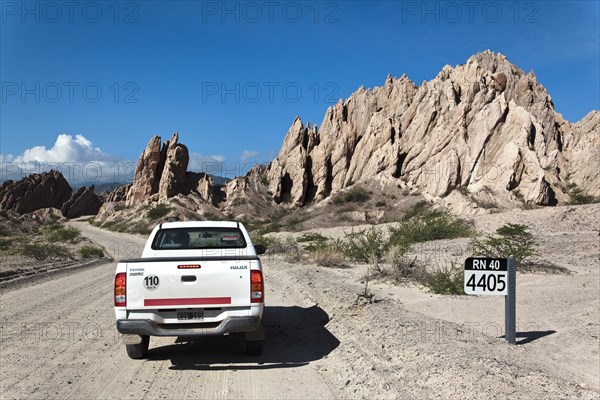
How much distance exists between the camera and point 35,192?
113 metres

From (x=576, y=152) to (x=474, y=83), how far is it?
12805 mm

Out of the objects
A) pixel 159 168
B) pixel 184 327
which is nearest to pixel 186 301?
pixel 184 327

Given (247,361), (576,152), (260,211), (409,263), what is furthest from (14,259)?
(576,152)

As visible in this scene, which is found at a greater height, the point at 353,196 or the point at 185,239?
the point at 353,196

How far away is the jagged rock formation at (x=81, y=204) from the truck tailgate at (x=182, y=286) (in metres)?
114

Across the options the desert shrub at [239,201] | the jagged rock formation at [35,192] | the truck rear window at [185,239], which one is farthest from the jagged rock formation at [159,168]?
the truck rear window at [185,239]

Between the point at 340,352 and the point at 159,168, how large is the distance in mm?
75222

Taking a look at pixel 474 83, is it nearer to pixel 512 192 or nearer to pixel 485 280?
pixel 512 192

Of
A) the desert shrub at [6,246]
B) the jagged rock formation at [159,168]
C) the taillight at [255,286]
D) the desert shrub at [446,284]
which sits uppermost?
the jagged rock formation at [159,168]

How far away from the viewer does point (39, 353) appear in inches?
318

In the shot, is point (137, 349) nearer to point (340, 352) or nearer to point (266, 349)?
point (266, 349)

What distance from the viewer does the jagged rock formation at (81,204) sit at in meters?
113

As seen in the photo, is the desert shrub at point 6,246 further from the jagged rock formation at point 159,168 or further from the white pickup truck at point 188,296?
the jagged rock formation at point 159,168

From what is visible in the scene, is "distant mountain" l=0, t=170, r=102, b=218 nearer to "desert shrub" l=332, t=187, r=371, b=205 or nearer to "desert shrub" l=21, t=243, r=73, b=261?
"desert shrub" l=332, t=187, r=371, b=205
